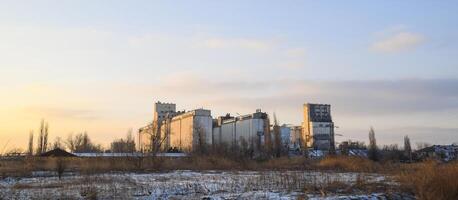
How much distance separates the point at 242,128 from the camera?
567 ft

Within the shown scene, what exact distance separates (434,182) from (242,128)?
15511 cm

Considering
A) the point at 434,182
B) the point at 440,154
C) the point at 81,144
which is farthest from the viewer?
the point at 81,144

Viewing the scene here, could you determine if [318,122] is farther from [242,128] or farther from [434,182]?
[434,182]

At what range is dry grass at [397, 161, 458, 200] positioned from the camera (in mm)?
17078

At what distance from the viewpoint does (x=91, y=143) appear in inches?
6230

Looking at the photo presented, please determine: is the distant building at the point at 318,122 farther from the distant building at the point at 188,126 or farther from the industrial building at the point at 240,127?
the distant building at the point at 188,126

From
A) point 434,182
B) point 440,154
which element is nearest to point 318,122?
point 440,154

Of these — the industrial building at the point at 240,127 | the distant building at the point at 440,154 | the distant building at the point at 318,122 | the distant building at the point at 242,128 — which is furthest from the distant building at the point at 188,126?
the distant building at the point at 440,154

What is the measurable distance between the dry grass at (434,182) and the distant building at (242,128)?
130736 millimetres

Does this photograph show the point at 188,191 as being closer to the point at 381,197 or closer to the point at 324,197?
the point at 324,197

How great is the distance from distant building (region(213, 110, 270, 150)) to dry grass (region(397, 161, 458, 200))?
130736mm

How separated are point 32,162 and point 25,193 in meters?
32.7

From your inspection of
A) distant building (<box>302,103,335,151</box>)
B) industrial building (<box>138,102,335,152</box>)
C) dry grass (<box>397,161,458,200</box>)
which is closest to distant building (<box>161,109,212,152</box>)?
industrial building (<box>138,102,335,152</box>)

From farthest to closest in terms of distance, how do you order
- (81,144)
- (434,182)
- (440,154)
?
(81,144) < (440,154) < (434,182)
